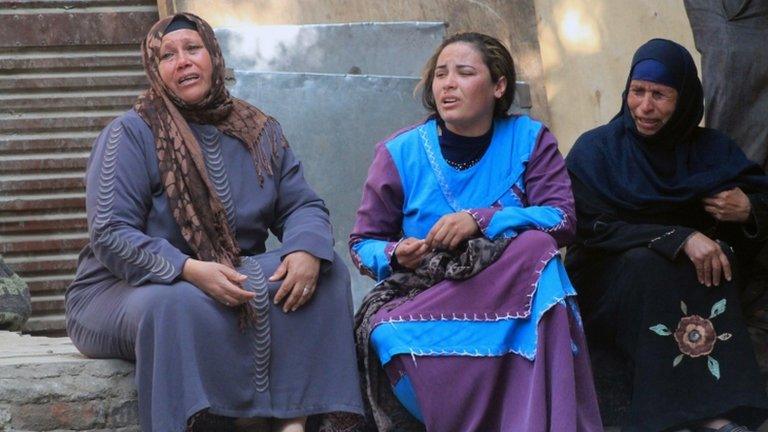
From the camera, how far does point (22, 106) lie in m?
7.34

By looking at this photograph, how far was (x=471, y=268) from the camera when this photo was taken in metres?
4.64

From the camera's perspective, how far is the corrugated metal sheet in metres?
7.27

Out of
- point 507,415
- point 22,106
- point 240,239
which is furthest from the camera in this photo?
point 22,106

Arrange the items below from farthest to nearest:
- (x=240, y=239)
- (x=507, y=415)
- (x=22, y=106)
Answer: (x=22, y=106), (x=240, y=239), (x=507, y=415)

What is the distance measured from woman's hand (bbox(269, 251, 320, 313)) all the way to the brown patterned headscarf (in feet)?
0.54

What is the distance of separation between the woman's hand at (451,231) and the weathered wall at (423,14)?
2.66 metres

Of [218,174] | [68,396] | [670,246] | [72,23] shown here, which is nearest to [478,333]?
[670,246]

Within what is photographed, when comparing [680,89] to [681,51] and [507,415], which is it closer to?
[681,51]

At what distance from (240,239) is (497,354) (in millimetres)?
948

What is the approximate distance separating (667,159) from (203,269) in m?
1.71

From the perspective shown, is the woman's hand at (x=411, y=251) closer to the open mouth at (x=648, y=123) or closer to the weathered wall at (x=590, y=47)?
the open mouth at (x=648, y=123)

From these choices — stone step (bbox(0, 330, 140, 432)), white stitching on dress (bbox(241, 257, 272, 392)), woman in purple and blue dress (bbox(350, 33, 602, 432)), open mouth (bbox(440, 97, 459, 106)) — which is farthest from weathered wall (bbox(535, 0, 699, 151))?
stone step (bbox(0, 330, 140, 432))

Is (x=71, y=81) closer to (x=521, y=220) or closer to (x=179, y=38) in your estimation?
(x=179, y=38)

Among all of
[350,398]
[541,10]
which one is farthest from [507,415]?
[541,10]
